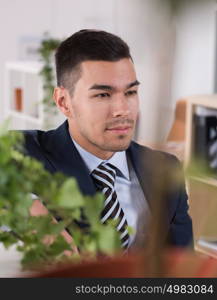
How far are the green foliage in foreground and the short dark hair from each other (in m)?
0.96

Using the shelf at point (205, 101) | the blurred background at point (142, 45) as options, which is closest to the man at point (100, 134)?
the blurred background at point (142, 45)

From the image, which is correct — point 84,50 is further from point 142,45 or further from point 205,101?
point 142,45

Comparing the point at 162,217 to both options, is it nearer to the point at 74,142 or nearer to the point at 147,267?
the point at 147,267

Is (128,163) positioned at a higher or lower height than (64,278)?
→ lower

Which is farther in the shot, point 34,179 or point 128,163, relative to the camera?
point 128,163

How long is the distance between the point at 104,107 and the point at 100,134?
8 cm

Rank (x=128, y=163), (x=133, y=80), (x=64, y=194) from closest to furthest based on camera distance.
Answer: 1. (x=64, y=194)
2. (x=133, y=80)
3. (x=128, y=163)

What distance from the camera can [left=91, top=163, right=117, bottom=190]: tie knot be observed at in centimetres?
143

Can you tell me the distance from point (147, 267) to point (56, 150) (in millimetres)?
1273

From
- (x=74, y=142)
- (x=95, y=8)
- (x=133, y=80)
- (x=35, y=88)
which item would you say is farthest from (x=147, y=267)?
(x=95, y=8)

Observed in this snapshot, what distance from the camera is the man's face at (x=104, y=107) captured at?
4.35 ft

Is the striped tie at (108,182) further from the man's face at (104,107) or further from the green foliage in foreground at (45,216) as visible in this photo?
the green foliage in foreground at (45,216)

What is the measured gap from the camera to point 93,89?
1450 mm

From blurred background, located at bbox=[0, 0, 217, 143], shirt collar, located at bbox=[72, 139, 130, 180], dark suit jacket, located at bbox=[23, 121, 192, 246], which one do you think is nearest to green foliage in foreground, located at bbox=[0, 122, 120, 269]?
blurred background, located at bbox=[0, 0, 217, 143]
